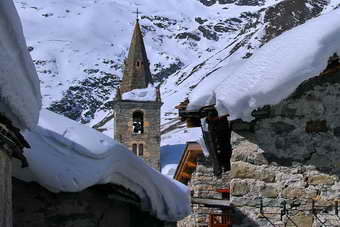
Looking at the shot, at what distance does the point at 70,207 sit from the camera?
4836mm

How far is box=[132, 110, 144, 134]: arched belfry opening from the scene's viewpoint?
45.0 metres

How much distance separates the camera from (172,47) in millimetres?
169500

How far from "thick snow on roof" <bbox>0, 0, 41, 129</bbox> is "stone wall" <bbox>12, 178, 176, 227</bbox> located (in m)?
1.65

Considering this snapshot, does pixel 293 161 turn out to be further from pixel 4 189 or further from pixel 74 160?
pixel 4 189

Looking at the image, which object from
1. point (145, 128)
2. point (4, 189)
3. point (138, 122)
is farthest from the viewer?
point (138, 122)

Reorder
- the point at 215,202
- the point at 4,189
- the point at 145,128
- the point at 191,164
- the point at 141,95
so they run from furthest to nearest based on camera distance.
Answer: the point at 141,95 → the point at 145,128 → the point at 191,164 → the point at 215,202 → the point at 4,189

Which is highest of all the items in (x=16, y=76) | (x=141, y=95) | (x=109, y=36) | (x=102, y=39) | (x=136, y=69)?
(x=109, y=36)

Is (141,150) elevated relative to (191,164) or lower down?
lower down

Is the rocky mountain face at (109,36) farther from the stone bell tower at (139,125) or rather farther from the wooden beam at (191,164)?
the wooden beam at (191,164)

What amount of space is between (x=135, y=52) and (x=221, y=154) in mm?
42696

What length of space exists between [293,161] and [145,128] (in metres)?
39.5

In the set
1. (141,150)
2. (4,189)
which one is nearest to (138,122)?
(141,150)

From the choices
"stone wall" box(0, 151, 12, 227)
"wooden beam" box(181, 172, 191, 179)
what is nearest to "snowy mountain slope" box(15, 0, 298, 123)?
"wooden beam" box(181, 172, 191, 179)

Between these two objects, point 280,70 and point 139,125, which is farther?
point 139,125
